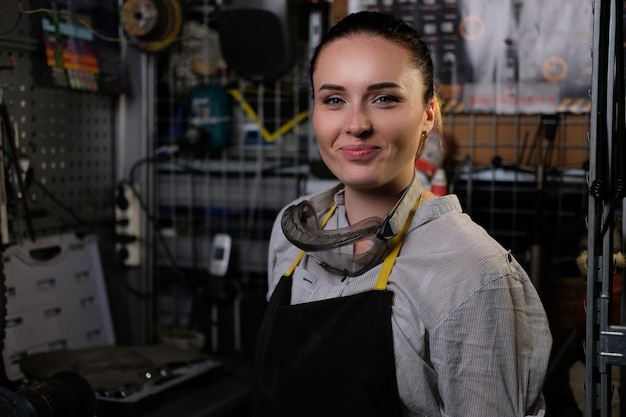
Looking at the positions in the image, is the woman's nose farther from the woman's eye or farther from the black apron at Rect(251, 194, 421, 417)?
the black apron at Rect(251, 194, 421, 417)

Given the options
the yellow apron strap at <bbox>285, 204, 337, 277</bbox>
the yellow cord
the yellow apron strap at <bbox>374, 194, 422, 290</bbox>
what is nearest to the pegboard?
the yellow cord

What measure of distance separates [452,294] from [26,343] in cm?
135

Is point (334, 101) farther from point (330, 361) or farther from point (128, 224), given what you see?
point (128, 224)

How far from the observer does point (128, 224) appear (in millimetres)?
2658

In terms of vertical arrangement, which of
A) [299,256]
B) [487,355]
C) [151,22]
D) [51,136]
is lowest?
[487,355]

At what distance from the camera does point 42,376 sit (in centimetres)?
194

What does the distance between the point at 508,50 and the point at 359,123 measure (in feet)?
4.19

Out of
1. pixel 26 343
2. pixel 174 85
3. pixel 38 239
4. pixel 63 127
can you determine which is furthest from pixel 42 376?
pixel 174 85

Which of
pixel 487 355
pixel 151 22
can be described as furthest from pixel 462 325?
pixel 151 22

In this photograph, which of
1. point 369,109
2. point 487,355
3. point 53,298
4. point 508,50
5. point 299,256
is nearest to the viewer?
point 487,355

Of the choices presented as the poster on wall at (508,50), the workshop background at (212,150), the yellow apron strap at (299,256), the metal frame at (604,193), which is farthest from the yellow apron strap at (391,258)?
the poster on wall at (508,50)

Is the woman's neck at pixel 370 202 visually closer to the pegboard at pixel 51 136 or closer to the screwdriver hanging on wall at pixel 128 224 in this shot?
the pegboard at pixel 51 136

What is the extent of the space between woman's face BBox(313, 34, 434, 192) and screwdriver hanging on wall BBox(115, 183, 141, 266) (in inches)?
56.9

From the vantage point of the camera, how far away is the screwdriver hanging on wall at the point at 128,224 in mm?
2646
